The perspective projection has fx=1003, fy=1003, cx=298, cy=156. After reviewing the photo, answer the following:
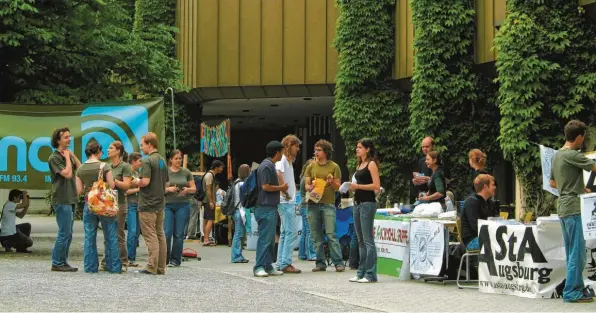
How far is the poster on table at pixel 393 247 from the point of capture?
1351 cm

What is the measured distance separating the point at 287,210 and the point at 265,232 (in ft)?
3.75

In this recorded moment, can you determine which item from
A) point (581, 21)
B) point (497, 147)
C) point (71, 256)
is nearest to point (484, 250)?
point (71, 256)

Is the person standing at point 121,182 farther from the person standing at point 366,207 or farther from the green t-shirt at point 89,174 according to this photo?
the person standing at point 366,207

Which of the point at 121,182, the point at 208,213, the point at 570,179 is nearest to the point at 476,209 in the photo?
the point at 570,179

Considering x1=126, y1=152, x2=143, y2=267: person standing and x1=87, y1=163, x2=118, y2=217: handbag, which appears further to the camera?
x1=126, y1=152, x2=143, y2=267: person standing

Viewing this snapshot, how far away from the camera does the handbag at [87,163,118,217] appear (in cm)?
1353

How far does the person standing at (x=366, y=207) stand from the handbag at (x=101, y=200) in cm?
334

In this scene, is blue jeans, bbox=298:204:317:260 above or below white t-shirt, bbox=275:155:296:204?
below

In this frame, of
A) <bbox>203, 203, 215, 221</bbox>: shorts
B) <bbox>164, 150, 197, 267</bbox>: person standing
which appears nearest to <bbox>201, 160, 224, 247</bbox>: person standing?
<bbox>203, 203, 215, 221</bbox>: shorts

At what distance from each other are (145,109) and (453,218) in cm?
635

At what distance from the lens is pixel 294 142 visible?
1474 centimetres

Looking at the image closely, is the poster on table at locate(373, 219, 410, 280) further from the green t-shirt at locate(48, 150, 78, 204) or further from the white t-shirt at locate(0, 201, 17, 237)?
the white t-shirt at locate(0, 201, 17, 237)

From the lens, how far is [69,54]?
767 inches

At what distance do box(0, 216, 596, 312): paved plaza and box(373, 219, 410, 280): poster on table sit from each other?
0.19 m
